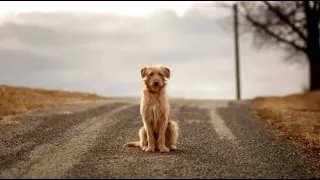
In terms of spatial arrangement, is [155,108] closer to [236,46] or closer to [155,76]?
[155,76]

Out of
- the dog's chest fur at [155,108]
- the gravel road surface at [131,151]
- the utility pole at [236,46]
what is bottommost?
the gravel road surface at [131,151]

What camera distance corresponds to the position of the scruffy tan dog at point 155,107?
9.82m

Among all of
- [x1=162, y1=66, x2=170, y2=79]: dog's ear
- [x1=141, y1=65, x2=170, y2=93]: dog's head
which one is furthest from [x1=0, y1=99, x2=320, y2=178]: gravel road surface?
[x1=162, y1=66, x2=170, y2=79]: dog's ear

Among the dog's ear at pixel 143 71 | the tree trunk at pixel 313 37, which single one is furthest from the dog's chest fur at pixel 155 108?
the tree trunk at pixel 313 37

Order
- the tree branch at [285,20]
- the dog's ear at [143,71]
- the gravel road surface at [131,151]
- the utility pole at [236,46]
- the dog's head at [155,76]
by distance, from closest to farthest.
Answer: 1. the gravel road surface at [131,151]
2. the dog's head at [155,76]
3. the dog's ear at [143,71]
4. the tree branch at [285,20]
5. the utility pole at [236,46]

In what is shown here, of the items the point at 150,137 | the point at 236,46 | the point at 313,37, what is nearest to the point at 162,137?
the point at 150,137

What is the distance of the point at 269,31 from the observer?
34281 millimetres

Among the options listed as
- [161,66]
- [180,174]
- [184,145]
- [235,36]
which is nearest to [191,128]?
[184,145]

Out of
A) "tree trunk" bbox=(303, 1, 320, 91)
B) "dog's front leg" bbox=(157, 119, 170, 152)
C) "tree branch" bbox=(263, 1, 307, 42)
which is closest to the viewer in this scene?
"dog's front leg" bbox=(157, 119, 170, 152)

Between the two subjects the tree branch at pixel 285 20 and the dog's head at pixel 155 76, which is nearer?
the dog's head at pixel 155 76

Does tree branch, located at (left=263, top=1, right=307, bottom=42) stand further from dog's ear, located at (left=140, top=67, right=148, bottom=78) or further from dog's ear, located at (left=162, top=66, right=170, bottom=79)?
dog's ear, located at (left=140, top=67, right=148, bottom=78)

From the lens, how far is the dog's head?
9.77m

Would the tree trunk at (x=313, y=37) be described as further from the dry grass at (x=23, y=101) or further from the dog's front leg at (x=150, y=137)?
the dog's front leg at (x=150, y=137)

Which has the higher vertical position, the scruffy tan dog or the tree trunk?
the tree trunk
